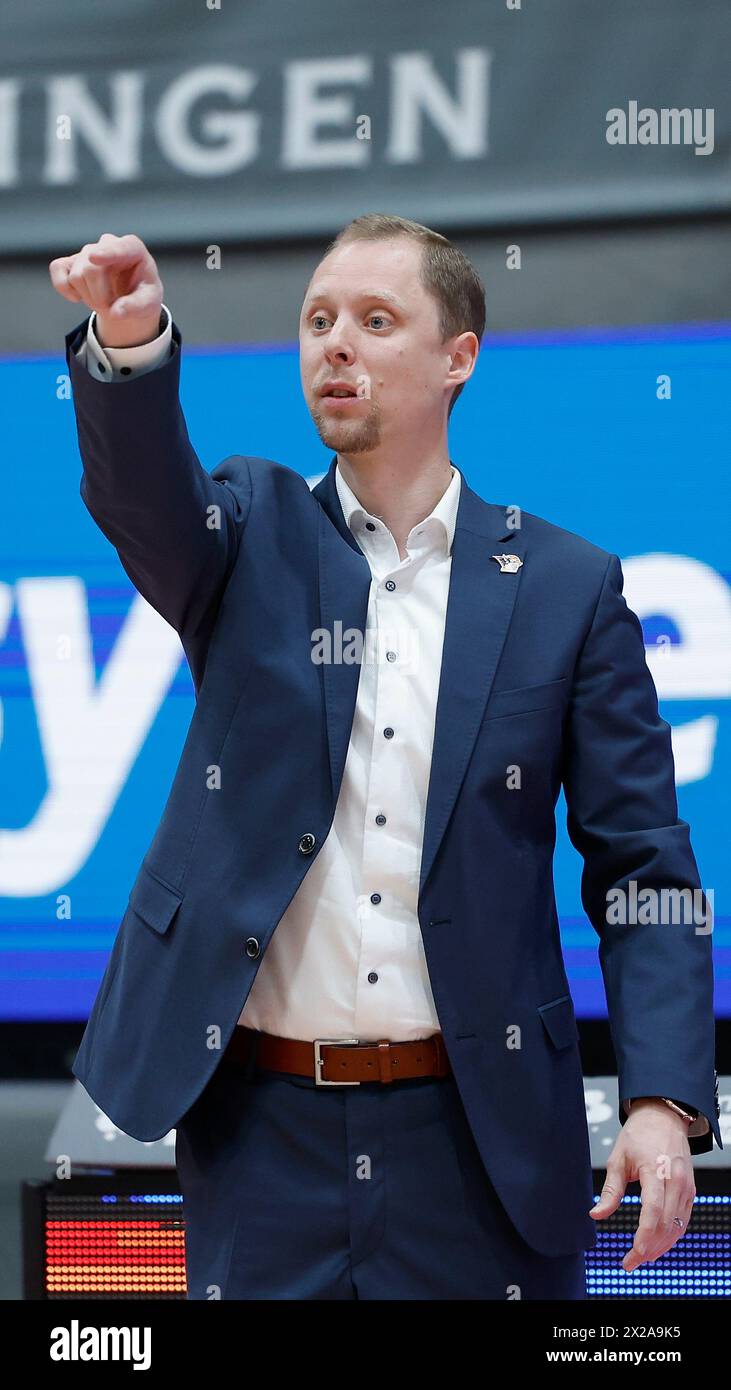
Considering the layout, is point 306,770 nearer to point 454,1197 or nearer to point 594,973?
point 454,1197

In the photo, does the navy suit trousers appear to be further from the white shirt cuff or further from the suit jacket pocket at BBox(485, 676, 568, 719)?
the white shirt cuff

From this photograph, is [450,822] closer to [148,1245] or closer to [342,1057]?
[342,1057]

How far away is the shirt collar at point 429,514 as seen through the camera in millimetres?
1994

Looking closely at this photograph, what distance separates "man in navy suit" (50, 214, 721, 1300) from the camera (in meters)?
1.76

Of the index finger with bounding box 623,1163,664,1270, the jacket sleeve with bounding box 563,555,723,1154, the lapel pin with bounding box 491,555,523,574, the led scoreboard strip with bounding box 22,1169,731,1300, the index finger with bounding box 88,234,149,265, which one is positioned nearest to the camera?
the index finger with bounding box 88,234,149,265

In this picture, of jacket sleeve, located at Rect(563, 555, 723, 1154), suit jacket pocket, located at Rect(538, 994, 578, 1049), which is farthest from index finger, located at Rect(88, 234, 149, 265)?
suit jacket pocket, located at Rect(538, 994, 578, 1049)

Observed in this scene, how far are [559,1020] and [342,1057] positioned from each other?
297mm

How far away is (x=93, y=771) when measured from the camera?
3602 mm

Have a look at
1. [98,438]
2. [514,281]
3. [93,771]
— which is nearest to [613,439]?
[514,281]

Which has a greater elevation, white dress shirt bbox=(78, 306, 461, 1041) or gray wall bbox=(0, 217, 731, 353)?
gray wall bbox=(0, 217, 731, 353)

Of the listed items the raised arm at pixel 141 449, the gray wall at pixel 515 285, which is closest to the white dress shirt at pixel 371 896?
the raised arm at pixel 141 449

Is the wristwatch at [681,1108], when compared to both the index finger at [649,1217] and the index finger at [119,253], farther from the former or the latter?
the index finger at [119,253]

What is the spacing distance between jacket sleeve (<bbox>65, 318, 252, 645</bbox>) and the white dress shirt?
0.22 meters

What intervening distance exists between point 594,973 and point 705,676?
725 millimetres
